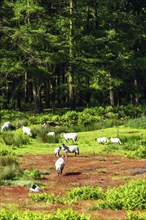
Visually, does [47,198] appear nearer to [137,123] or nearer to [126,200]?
[126,200]

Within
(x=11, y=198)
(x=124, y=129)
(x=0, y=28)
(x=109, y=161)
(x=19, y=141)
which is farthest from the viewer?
(x=0, y=28)

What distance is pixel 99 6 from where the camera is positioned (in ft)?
206

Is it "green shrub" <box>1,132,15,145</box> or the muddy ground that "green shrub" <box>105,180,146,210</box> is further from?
"green shrub" <box>1,132,15,145</box>

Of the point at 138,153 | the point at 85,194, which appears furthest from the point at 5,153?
the point at 85,194

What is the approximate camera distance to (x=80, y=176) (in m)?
23.7

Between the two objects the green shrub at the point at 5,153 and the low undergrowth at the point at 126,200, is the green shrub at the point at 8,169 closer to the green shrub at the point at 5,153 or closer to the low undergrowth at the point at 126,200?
the green shrub at the point at 5,153

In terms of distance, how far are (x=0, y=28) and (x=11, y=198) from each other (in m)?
36.0

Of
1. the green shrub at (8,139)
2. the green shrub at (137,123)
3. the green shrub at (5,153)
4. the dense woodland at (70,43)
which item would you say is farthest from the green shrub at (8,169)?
the dense woodland at (70,43)

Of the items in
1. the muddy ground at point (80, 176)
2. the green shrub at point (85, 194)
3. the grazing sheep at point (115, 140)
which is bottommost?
the grazing sheep at point (115, 140)

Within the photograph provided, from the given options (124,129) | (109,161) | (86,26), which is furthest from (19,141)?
(86,26)

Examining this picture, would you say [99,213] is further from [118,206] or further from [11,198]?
[11,198]

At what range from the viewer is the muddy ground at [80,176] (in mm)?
16438

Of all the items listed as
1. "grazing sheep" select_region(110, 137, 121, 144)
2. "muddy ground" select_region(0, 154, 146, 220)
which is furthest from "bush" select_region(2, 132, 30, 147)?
"grazing sheep" select_region(110, 137, 121, 144)

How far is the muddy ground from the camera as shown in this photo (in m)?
16.4
